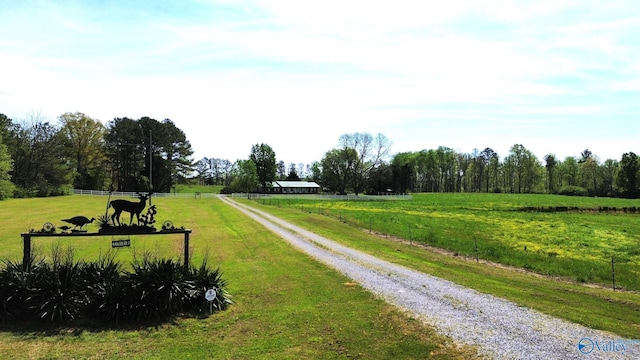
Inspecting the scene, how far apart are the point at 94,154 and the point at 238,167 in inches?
1240

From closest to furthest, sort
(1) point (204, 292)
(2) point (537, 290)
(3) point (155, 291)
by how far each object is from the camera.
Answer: (3) point (155, 291) < (1) point (204, 292) < (2) point (537, 290)

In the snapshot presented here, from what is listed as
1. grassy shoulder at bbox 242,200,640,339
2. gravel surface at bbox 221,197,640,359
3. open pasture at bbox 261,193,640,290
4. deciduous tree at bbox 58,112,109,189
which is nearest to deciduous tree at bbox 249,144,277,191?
deciduous tree at bbox 58,112,109,189

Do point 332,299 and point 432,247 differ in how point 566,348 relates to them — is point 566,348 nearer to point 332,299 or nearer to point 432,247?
point 332,299

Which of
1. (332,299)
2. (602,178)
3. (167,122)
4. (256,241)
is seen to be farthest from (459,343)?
(602,178)

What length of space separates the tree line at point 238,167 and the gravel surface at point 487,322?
31.5m

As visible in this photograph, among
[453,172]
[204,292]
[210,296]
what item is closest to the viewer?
[210,296]

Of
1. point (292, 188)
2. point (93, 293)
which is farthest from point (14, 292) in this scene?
point (292, 188)

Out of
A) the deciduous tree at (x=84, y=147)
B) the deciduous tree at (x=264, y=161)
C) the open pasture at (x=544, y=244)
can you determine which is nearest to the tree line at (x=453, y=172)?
the deciduous tree at (x=264, y=161)

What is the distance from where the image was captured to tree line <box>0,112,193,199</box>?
59375mm

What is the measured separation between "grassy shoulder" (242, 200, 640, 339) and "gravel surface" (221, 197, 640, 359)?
658 mm

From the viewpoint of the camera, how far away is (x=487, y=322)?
29.2 ft

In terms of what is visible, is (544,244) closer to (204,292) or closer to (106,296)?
(204,292)

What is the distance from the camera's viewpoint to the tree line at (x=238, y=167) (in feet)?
197

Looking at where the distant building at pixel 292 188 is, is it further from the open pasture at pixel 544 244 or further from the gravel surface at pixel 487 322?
the gravel surface at pixel 487 322
